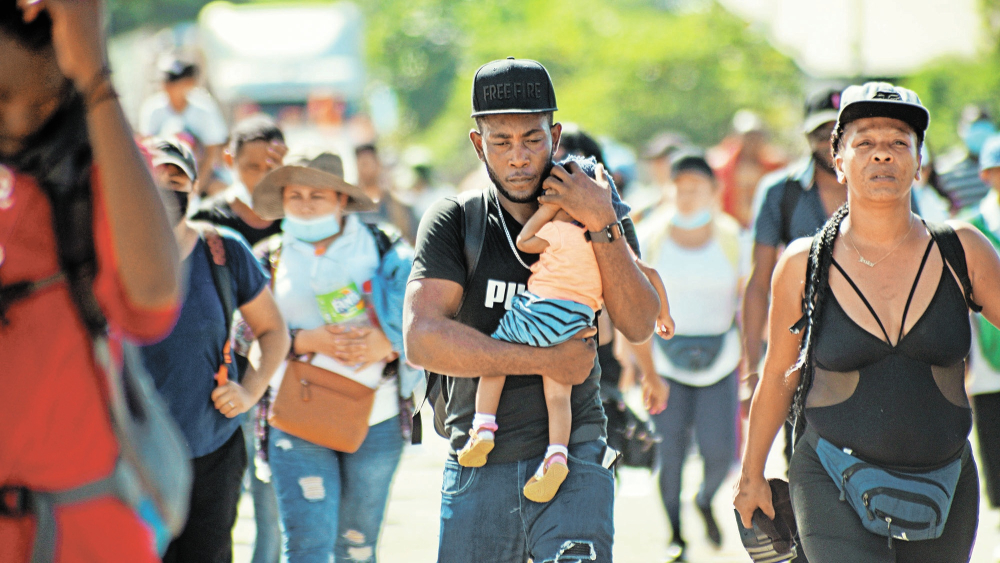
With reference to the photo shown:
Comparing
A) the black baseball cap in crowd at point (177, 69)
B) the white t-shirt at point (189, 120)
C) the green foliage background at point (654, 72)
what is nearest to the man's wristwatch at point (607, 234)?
the white t-shirt at point (189, 120)

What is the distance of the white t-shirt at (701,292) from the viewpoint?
295 inches

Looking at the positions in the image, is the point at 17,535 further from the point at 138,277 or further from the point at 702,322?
the point at 702,322

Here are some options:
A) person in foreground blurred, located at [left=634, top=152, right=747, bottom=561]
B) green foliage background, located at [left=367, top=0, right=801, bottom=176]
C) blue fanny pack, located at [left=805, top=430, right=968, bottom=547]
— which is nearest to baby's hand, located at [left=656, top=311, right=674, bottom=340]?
blue fanny pack, located at [left=805, top=430, right=968, bottom=547]

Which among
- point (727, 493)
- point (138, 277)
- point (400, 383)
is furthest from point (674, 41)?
point (138, 277)

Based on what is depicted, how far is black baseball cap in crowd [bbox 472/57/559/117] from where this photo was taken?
3779mm

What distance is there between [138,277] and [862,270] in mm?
2684

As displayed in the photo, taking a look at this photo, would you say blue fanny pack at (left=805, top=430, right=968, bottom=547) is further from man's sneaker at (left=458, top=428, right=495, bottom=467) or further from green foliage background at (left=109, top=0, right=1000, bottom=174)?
green foliage background at (left=109, top=0, right=1000, bottom=174)

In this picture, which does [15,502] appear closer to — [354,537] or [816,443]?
[816,443]

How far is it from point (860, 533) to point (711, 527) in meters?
3.60

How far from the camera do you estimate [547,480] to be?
3.71m

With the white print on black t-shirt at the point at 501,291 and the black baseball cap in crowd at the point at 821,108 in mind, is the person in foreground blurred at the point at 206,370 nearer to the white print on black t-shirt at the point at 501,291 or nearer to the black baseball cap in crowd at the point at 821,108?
the white print on black t-shirt at the point at 501,291

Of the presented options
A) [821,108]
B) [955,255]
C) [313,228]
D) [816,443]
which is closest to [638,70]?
[821,108]

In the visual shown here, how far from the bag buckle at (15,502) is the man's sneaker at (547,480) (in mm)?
1902

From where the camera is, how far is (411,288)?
152 inches
